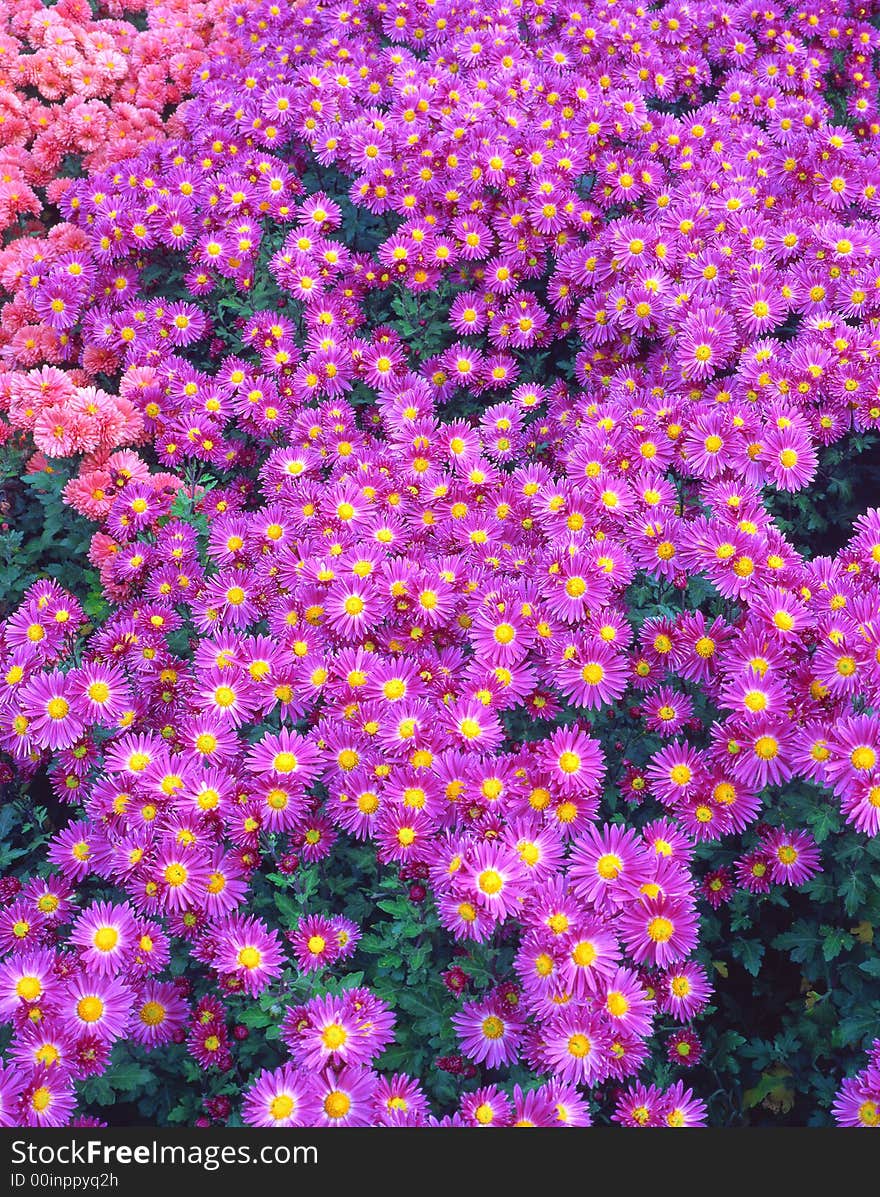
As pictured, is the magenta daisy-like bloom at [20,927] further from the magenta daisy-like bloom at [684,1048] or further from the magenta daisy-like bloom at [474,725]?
the magenta daisy-like bloom at [684,1048]

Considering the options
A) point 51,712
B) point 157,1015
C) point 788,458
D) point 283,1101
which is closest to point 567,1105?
point 283,1101

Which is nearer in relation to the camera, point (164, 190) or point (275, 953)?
point (275, 953)

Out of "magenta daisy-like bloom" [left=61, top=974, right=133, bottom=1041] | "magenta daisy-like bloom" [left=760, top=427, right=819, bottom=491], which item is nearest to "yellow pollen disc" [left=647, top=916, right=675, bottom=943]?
"magenta daisy-like bloom" [left=61, top=974, right=133, bottom=1041]

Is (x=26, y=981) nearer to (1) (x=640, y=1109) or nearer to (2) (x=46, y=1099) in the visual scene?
(2) (x=46, y=1099)

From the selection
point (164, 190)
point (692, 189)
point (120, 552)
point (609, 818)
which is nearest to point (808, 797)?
point (609, 818)

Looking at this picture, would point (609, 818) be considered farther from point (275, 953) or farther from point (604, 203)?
point (604, 203)

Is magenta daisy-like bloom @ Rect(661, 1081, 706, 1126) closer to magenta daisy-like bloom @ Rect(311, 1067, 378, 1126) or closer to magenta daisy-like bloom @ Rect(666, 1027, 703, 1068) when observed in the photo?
magenta daisy-like bloom @ Rect(666, 1027, 703, 1068)
